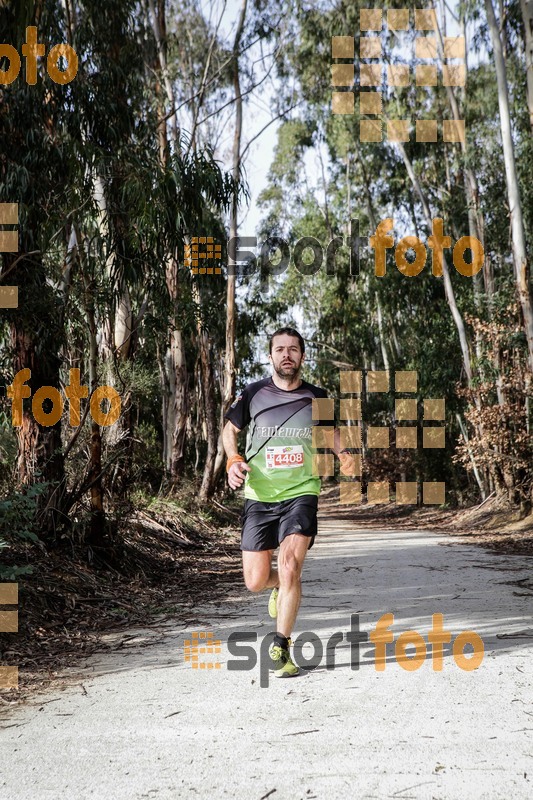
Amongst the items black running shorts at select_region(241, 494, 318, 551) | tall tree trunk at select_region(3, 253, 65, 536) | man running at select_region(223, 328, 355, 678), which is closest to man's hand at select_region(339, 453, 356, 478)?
man running at select_region(223, 328, 355, 678)

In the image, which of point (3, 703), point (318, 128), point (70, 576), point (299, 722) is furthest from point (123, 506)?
point (318, 128)

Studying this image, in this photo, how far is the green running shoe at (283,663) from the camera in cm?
462

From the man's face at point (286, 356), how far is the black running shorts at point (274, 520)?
0.75 meters

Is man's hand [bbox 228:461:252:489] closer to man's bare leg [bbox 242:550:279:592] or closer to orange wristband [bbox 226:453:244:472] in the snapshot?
orange wristband [bbox 226:453:244:472]

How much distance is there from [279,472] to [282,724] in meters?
1.66

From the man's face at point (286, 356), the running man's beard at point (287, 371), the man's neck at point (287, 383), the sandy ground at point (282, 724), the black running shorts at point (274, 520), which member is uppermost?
the man's face at point (286, 356)

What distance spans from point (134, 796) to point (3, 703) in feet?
5.07

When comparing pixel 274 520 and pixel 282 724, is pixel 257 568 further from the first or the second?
pixel 282 724

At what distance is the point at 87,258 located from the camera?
8922 millimetres

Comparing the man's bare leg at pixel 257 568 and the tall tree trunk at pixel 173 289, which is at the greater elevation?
the tall tree trunk at pixel 173 289

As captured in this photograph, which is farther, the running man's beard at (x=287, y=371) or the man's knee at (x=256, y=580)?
the running man's beard at (x=287, y=371)

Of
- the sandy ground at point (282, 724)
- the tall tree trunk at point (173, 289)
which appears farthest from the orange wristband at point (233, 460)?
the tall tree trunk at point (173, 289)

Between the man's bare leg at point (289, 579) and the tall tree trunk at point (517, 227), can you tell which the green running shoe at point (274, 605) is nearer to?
the man's bare leg at point (289, 579)

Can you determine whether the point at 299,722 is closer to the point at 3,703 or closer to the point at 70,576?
the point at 3,703
